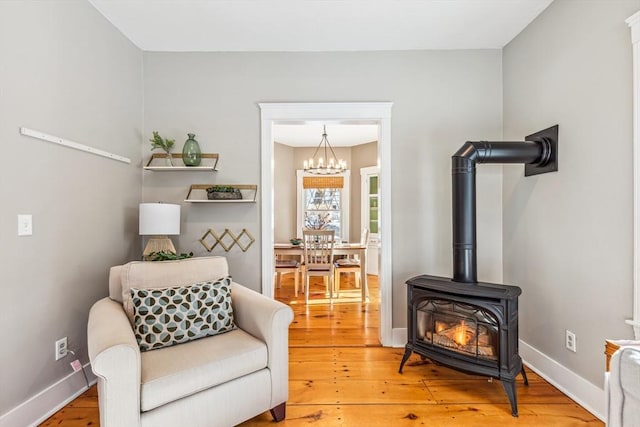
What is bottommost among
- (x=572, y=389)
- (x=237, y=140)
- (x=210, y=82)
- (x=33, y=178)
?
(x=572, y=389)

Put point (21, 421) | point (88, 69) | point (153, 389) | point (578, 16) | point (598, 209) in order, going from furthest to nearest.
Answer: point (88, 69) < point (578, 16) < point (598, 209) < point (21, 421) < point (153, 389)

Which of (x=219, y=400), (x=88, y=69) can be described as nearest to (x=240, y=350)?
(x=219, y=400)

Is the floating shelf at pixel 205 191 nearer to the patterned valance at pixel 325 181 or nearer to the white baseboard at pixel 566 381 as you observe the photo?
the white baseboard at pixel 566 381

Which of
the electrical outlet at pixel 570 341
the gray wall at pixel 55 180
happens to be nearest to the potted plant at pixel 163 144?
the gray wall at pixel 55 180

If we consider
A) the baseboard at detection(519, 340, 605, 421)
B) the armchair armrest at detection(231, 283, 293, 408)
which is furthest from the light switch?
the baseboard at detection(519, 340, 605, 421)

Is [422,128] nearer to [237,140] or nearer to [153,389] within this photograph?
[237,140]

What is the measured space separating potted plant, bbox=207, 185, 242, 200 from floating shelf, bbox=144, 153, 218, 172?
0.61ft

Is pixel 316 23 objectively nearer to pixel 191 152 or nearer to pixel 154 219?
pixel 191 152

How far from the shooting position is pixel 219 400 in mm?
1629

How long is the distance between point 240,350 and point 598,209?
2222 millimetres

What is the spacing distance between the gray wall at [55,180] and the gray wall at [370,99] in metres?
0.47

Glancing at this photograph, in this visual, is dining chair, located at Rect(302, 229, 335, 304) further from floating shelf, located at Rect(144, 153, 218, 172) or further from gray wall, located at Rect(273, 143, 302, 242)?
gray wall, located at Rect(273, 143, 302, 242)

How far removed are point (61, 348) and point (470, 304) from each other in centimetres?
262

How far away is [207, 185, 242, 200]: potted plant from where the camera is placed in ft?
9.29
